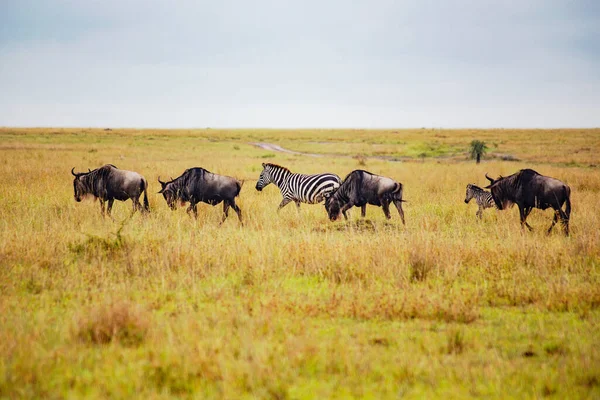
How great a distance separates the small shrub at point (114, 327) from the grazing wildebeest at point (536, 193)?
940 centimetres

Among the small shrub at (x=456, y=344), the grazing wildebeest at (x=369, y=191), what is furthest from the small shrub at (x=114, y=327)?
the grazing wildebeest at (x=369, y=191)

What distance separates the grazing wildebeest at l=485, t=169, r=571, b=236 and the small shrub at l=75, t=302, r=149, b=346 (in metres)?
9.40

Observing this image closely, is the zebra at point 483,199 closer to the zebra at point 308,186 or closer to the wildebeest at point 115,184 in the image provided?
the zebra at point 308,186

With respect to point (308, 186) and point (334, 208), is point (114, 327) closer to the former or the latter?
point (334, 208)

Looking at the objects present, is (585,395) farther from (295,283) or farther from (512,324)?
(295,283)

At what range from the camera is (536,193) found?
1122cm

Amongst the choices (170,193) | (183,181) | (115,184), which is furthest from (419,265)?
(115,184)

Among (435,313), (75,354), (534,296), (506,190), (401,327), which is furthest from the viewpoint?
(506,190)

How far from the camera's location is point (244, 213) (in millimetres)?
13523

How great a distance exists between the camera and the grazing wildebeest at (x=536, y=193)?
1098cm

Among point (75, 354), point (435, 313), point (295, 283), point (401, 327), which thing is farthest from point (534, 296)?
point (75, 354)

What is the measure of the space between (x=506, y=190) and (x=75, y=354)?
10.6 m

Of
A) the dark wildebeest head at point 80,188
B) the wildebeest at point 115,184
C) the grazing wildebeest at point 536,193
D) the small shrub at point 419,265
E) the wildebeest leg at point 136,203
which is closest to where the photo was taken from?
the small shrub at point 419,265

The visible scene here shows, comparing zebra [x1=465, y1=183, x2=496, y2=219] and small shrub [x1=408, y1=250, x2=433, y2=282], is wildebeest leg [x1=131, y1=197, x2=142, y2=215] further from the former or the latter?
zebra [x1=465, y1=183, x2=496, y2=219]
